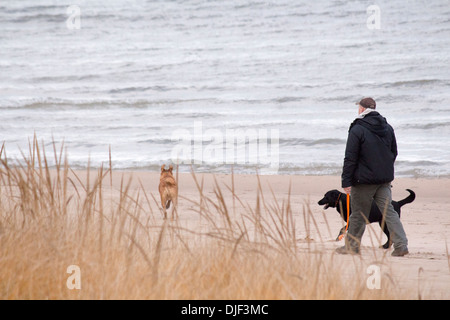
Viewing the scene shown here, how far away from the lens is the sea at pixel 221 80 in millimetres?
18844

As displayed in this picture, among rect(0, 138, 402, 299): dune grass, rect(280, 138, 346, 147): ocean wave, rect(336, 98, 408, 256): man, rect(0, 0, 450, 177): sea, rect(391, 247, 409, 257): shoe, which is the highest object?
rect(0, 0, 450, 177): sea

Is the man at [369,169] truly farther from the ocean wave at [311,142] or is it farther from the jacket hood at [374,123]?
the ocean wave at [311,142]

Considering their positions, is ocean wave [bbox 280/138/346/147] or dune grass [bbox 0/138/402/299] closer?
dune grass [bbox 0/138/402/299]

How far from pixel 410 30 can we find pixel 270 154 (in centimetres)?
1808

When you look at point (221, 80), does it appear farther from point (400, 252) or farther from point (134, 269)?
point (134, 269)

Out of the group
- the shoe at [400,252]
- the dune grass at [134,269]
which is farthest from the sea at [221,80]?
the dune grass at [134,269]

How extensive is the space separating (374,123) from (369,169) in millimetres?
534

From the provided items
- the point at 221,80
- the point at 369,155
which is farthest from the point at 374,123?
the point at 221,80

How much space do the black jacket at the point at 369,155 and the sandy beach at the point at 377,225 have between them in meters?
0.65

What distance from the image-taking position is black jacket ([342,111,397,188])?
6559mm

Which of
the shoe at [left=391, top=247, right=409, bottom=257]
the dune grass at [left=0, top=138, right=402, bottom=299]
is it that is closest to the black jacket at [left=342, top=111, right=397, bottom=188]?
the shoe at [left=391, top=247, right=409, bottom=257]

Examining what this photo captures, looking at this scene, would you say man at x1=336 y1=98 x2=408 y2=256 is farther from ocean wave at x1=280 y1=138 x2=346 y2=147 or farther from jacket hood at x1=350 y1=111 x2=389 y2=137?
ocean wave at x1=280 y1=138 x2=346 y2=147

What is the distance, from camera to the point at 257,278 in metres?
4.12
